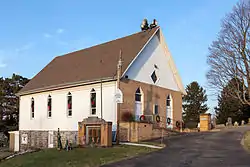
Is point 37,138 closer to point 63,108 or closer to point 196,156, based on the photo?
point 63,108

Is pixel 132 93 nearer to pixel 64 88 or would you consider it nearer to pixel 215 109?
pixel 64 88

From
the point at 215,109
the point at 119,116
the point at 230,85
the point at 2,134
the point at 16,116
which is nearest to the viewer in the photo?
the point at 119,116

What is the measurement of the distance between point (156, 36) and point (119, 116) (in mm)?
9034

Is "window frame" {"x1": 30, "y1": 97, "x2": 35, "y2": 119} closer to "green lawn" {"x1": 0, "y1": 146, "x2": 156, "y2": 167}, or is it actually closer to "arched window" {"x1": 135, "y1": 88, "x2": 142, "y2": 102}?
"arched window" {"x1": 135, "y1": 88, "x2": 142, "y2": 102}

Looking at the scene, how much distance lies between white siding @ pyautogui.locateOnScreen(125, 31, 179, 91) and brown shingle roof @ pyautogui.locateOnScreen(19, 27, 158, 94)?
899 mm

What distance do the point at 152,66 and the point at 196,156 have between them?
1389cm

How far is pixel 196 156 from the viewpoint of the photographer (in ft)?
53.6

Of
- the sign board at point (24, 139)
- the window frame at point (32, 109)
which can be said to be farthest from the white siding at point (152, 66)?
the sign board at point (24, 139)

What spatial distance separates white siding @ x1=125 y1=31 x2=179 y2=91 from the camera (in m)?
27.4

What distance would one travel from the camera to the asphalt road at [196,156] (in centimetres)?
1434

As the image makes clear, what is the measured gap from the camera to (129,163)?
15.0 meters

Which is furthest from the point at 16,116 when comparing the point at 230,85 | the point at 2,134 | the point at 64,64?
the point at 230,85

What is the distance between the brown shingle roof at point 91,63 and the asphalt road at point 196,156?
8.50 m

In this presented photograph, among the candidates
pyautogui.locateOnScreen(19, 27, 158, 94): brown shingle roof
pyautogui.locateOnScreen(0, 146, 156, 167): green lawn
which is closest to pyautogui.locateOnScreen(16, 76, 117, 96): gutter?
pyautogui.locateOnScreen(19, 27, 158, 94): brown shingle roof
